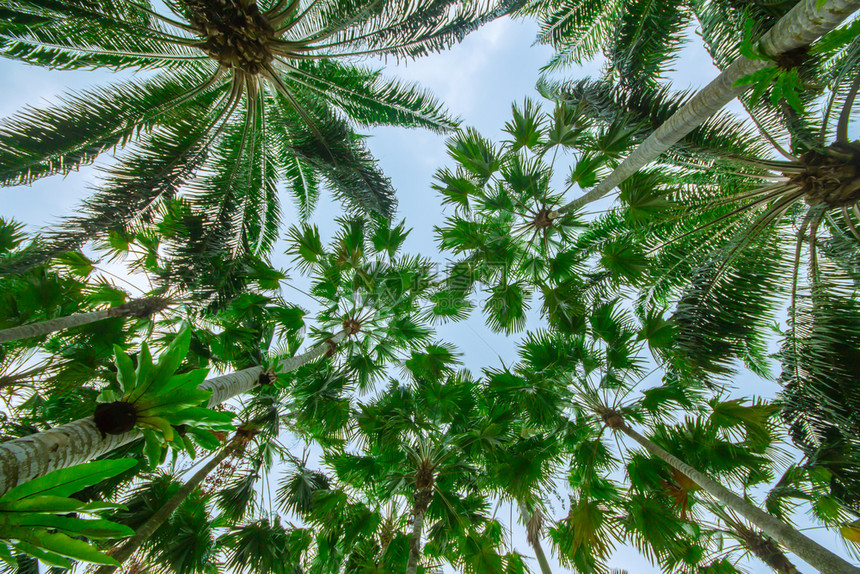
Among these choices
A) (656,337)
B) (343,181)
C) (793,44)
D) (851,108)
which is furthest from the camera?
(343,181)

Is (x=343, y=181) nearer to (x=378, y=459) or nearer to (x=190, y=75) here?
(x=190, y=75)

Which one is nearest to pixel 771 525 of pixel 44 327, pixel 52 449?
pixel 52 449

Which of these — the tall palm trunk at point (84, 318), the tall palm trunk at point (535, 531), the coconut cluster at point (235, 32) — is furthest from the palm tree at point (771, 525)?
the tall palm trunk at point (84, 318)

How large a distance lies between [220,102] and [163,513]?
19.6 feet

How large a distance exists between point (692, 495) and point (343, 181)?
6752 millimetres

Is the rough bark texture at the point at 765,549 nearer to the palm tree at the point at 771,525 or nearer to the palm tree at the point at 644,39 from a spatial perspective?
the palm tree at the point at 771,525

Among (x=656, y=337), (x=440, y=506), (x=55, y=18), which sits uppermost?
(x=55, y=18)

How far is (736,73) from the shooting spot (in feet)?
10.2

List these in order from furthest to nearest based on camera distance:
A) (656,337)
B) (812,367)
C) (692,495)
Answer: (656,337) < (692,495) < (812,367)

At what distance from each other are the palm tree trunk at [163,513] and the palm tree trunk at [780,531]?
599 cm

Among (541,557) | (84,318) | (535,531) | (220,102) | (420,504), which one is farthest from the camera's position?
(535,531)

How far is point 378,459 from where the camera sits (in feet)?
18.7

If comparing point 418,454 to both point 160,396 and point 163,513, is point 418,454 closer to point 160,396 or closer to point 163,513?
point 163,513

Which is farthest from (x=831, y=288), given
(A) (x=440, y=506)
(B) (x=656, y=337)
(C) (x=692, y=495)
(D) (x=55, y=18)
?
(D) (x=55, y=18)
